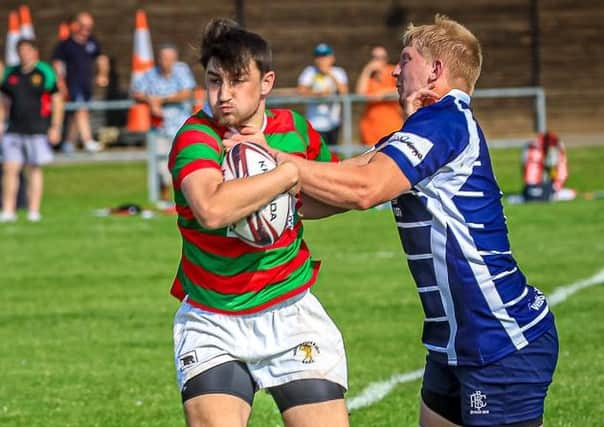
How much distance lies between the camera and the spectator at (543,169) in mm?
18672

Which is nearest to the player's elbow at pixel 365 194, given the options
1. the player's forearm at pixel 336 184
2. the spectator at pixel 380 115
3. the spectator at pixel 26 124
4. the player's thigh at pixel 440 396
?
the player's forearm at pixel 336 184

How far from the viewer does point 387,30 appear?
1168 inches

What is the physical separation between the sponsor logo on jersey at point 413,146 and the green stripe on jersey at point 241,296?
2.37ft

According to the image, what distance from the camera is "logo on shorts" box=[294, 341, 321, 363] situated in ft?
17.3

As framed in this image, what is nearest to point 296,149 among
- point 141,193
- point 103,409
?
point 103,409

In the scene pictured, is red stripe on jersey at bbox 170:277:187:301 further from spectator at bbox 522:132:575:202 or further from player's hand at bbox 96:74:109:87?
player's hand at bbox 96:74:109:87

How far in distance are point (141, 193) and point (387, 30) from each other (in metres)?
8.81

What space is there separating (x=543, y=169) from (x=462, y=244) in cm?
1411

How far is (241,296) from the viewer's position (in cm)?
526

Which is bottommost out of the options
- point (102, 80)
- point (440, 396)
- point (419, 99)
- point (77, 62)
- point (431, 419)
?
point (102, 80)

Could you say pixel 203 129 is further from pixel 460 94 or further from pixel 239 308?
pixel 460 94

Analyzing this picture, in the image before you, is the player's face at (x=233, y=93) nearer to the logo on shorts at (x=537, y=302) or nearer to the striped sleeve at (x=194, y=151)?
the striped sleeve at (x=194, y=151)

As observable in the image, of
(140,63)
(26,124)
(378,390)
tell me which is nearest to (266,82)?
(378,390)

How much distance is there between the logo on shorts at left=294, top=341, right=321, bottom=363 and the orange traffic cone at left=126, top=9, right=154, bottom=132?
20746mm
